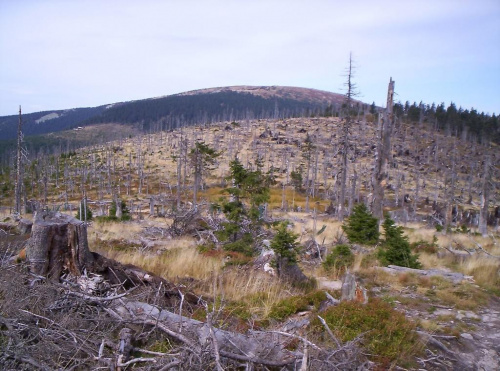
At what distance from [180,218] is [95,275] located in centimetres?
863

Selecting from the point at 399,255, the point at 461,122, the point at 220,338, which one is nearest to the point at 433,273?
the point at 399,255

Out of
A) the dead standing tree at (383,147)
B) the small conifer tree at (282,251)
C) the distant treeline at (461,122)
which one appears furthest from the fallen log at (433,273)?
the distant treeline at (461,122)

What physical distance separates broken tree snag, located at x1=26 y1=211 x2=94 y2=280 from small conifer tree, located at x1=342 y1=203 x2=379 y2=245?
31.4 feet

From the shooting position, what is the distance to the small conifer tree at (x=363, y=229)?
1213 centimetres

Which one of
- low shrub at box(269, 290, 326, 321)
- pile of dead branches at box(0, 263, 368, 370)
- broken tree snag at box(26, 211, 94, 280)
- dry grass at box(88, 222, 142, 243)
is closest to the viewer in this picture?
pile of dead branches at box(0, 263, 368, 370)

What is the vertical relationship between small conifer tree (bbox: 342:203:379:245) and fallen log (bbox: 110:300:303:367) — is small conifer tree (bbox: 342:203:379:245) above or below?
below

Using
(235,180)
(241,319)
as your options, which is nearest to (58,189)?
(235,180)

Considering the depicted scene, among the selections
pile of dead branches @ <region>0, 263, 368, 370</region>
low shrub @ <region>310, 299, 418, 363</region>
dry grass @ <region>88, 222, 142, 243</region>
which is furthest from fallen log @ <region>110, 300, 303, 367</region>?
dry grass @ <region>88, 222, 142, 243</region>

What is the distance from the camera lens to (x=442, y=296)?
6.01 meters

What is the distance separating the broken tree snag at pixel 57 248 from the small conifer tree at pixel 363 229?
9.57 m

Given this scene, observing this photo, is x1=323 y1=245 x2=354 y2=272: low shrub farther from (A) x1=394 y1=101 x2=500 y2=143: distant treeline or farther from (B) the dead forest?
(A) x1=394 y1=101 x2=500 y2=143: distant treeline

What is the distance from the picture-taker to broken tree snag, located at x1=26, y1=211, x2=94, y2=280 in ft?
14.2

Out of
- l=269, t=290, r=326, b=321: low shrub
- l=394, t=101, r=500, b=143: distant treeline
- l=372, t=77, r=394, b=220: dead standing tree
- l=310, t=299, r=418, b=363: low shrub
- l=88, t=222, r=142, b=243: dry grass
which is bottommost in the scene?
l=88, t=222, r=142, b=243: dry grass

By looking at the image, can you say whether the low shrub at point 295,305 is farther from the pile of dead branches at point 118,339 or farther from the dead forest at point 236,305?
the pile of dead branches at point 118,339
